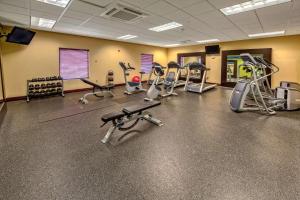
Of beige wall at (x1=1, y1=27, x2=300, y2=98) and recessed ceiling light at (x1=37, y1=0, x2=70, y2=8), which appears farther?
beige wall at (x1=1, y1=27, x2=300, y2=98)

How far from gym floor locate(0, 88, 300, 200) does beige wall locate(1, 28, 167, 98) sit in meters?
2.67

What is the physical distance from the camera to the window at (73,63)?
6.72 meters

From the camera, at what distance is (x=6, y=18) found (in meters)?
4.33

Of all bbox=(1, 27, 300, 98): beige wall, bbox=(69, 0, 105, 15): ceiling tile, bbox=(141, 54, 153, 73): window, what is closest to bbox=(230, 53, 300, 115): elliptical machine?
bbox=(1, 27, 300, 98): beige wall

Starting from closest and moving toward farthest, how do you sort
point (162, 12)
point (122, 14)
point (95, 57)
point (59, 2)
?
point (59, 2), point (162, 12), point (122, 14), point (95, 57)

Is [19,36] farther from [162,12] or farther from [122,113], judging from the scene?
[122,113]

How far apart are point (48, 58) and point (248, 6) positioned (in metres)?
6.78

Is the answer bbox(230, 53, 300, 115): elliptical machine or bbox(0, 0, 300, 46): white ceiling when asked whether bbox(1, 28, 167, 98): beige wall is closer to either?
bbox(0, 0, 300, 46): white ceiling

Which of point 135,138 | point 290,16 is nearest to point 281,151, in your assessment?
point 135,138

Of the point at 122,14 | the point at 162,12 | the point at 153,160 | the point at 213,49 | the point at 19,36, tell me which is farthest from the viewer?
the point at 213,49

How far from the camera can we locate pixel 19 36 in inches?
196

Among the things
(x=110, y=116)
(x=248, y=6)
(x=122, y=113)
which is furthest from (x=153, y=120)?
(x=248, y=6)

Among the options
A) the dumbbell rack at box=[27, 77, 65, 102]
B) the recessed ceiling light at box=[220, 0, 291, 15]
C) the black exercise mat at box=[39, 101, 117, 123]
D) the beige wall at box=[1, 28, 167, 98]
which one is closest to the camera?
the recessed ceiling light at box=[220, 0, 291, 15]

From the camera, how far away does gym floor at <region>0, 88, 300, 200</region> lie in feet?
5.27
